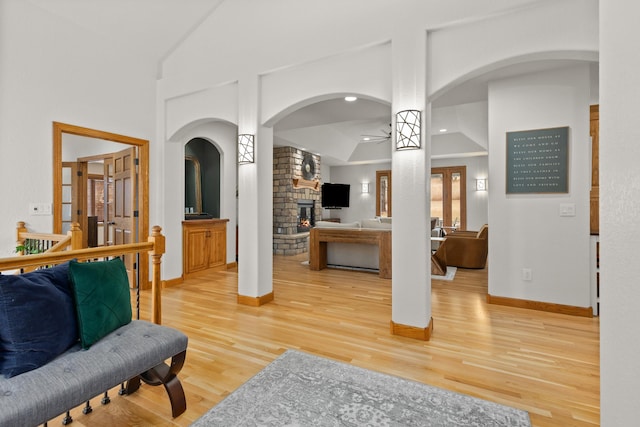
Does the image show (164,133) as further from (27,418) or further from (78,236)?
(27,418)

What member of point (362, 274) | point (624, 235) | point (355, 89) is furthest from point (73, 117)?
point (624, 235)

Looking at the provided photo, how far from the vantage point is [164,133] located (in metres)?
4.77

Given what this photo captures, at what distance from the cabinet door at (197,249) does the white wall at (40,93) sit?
186cm

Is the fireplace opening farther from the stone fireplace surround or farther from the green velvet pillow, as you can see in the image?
the green velvet pillow

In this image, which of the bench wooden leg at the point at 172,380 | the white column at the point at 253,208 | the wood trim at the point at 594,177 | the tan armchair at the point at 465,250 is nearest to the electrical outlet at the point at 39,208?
the white column at the point at 253,208

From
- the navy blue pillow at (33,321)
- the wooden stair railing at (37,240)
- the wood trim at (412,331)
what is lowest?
the wood trim at (412,331)

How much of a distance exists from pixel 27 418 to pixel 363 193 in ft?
33.4

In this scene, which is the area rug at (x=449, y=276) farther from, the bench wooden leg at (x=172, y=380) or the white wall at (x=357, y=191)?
the white wall at (x=357, y=191)

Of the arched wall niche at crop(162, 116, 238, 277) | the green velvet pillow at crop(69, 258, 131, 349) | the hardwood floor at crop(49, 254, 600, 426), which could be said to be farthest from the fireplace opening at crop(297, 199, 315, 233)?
the green velvet pillow at crop(69, 258, 131, 349)

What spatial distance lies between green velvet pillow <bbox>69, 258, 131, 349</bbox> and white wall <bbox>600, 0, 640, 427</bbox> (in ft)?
6.89

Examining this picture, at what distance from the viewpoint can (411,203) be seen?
2961mm

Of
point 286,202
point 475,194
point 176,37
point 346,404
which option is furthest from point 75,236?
point 475,194

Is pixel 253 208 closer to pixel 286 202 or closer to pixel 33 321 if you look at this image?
pixel 33 321

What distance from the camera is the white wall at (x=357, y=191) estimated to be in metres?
10.9
